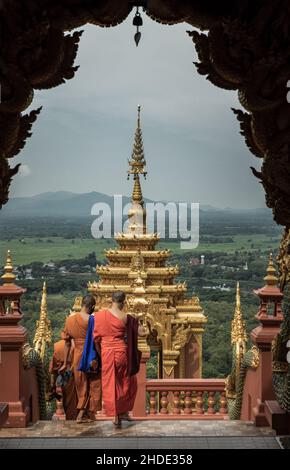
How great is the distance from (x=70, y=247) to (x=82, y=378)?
1099 inches

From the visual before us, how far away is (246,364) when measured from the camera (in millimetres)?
8312

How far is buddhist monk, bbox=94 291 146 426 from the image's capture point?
7.30 m

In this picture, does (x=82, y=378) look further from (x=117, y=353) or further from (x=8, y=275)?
(x=8, y=275)

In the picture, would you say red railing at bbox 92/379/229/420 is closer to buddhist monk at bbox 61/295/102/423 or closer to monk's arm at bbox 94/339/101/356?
buddhist monk at bbox 61/295/102/423

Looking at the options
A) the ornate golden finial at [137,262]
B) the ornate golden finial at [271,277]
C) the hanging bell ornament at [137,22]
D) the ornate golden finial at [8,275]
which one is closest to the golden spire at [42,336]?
the ornate golden finial at [8,275]

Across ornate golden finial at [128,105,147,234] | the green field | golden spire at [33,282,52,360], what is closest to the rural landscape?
the green field

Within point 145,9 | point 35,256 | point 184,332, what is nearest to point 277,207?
point 145,9

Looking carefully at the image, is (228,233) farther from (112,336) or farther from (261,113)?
(261,113)

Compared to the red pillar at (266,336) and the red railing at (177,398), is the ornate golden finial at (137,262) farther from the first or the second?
the red pillar at (266,336)

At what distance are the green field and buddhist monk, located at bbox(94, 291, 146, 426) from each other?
1781cm

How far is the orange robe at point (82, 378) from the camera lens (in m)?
7.62

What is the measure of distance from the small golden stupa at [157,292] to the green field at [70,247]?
13.8ft

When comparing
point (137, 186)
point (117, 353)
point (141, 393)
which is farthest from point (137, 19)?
point (137, 186)

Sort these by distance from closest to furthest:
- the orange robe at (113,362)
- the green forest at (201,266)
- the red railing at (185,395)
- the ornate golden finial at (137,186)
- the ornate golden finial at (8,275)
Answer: the orange robe at (113,362)
the ornate golden finial at (8,275)
the red railing at (185,395)
the ornate golden finial at (137,186)
the green forest at (201,266)
